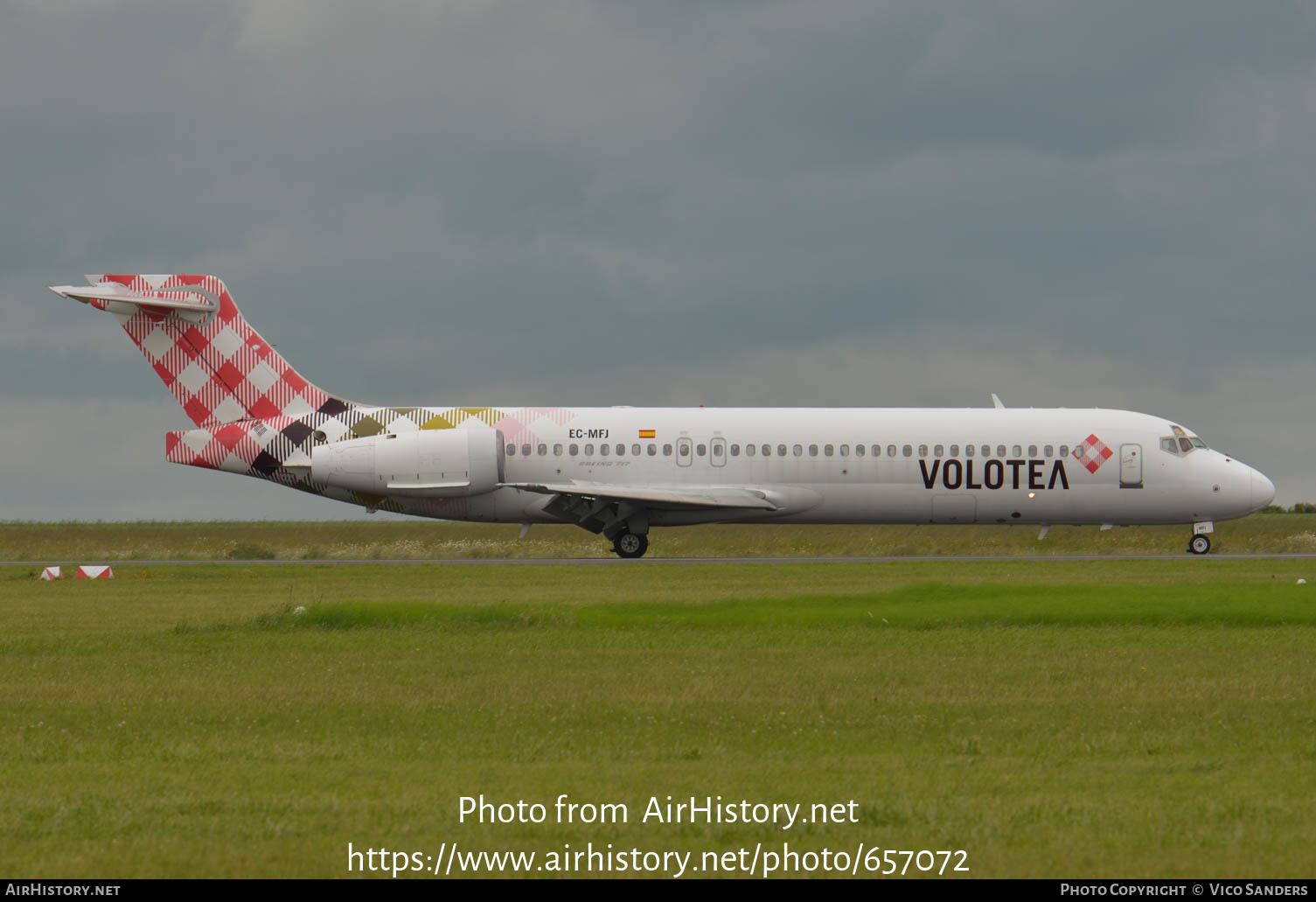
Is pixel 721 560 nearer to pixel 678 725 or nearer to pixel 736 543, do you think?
pixel 736 543

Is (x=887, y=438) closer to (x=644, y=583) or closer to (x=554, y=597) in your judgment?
(x=644, y=583)

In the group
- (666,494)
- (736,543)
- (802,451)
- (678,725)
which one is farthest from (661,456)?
(678,725)

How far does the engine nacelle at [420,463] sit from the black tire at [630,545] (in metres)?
4.07

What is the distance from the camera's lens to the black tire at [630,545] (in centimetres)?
4300

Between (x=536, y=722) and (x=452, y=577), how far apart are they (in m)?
21.9

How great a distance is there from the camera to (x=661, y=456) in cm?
4309

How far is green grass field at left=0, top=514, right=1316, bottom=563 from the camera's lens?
154 ft

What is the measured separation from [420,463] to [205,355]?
767 cm

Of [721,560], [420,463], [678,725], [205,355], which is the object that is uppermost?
[205,355]

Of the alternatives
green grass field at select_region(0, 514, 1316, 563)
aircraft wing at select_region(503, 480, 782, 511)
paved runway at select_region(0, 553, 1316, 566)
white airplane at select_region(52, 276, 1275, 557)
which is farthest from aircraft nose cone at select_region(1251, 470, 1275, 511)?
aircraft wing at select_region(503, 480, 782, 511)

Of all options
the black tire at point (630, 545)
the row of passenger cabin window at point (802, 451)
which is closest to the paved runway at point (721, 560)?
the black tire at point (630, 545)
